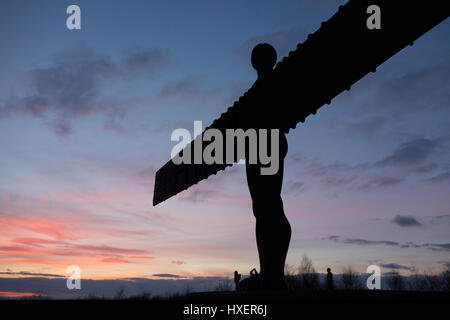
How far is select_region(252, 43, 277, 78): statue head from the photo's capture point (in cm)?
724

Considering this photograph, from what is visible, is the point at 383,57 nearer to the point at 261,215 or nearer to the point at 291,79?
the point at 291,79

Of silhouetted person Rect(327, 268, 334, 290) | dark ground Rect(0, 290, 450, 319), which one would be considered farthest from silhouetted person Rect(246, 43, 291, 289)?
silhouetted person Rect(327, 268, 334, 290)

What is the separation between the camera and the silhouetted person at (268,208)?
6.58m

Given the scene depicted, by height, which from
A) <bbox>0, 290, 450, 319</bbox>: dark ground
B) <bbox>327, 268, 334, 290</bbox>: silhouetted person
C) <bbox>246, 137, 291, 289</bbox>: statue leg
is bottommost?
<bbox>327, 268, 334, 290</bbox>: silhouetted person

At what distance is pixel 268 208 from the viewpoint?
6688 millimetres

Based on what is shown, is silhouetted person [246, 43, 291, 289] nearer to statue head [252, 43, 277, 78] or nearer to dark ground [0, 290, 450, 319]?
statue head [252, 43, 277, 78]

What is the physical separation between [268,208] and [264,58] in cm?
280
